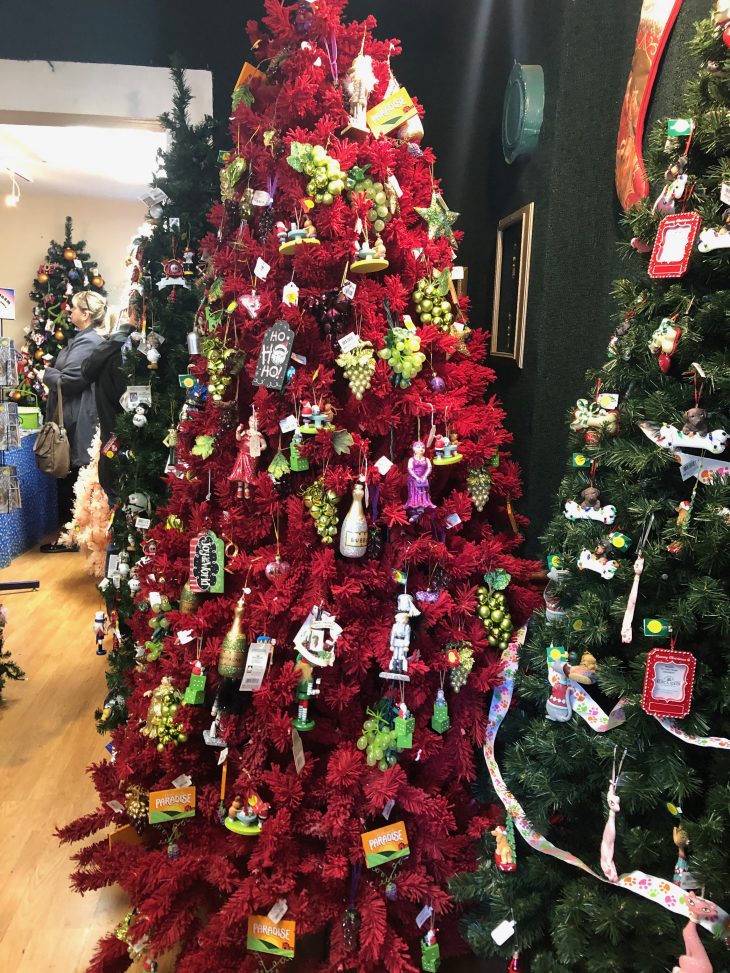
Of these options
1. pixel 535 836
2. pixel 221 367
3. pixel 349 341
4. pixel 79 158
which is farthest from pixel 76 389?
Answer: pixel 535 836

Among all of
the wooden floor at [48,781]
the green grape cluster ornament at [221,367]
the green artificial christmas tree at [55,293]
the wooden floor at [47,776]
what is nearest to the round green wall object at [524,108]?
the green grape cluster ornament at [221,367]

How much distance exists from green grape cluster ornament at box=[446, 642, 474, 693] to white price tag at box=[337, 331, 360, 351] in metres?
0.76

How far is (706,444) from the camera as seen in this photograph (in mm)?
1115

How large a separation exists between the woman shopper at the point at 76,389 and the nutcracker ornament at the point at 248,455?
9.63ft

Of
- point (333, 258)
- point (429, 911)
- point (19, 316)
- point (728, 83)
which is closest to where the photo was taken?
point (728, 83)

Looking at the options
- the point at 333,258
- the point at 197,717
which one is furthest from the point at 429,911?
the point at 333,258

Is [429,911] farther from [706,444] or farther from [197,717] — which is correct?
[706,444]

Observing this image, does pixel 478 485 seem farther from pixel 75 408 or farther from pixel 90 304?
pixel 75 408

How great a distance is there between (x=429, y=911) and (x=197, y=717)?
754mm

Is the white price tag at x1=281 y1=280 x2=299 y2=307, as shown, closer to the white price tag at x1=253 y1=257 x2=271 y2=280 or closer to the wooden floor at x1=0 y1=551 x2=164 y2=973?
the white price tag at x1=253 y1=257 x2=271 y2=280

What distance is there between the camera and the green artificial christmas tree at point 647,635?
112cm

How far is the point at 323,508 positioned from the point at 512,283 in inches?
46.3

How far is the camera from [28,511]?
5176 millimetres

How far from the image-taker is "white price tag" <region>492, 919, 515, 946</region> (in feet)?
4.61
